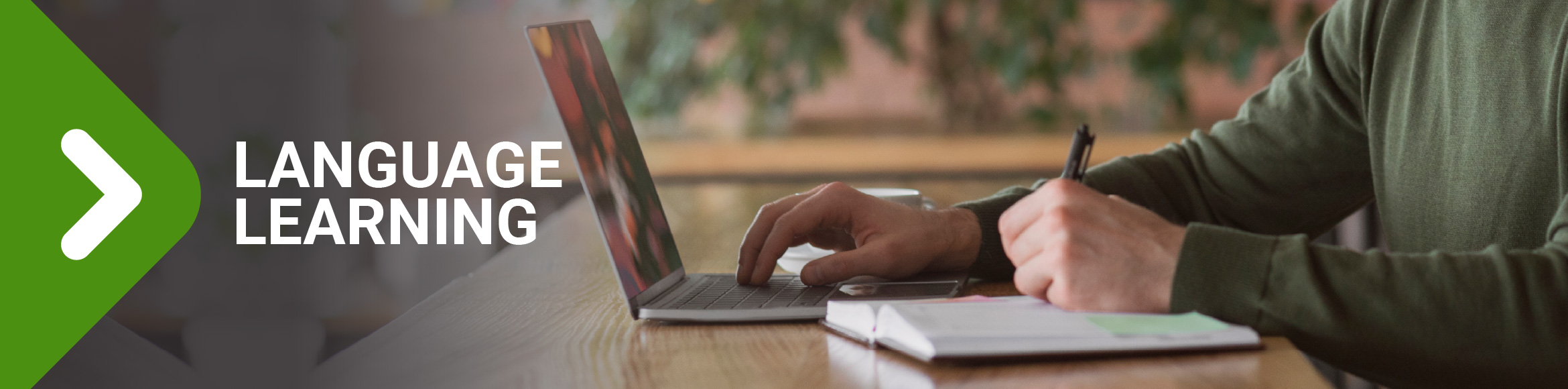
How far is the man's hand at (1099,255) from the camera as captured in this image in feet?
1.98

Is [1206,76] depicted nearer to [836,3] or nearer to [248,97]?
[836,3]

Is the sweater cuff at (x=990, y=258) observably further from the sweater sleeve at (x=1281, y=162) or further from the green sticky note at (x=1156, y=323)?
the green sticky note at (x=1156, y=323)

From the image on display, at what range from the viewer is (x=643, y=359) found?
1.92ft

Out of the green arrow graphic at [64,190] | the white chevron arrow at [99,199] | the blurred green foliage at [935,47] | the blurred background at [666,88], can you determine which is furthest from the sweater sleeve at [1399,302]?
the blurred green foliage at [935,47]

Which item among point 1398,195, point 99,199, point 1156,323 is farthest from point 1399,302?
point 99,199

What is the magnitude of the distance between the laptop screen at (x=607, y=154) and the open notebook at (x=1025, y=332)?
0.52 feet

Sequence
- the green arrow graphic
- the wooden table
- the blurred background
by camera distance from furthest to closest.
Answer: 1. the blurred background
2. the green arrow graphic
3. the wooden table

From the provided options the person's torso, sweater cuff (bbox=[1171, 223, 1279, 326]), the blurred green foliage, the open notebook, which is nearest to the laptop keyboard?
the open notebook

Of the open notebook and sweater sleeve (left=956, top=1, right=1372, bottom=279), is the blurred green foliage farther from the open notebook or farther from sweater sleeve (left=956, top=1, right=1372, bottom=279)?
the open notebook

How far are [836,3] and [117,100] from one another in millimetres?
1597

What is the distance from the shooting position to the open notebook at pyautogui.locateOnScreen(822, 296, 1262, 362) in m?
0.54

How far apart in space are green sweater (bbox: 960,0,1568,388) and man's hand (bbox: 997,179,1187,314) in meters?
0.01

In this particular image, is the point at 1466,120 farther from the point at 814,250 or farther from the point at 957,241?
the point at 814,250

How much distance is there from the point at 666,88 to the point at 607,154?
6.63 feet
